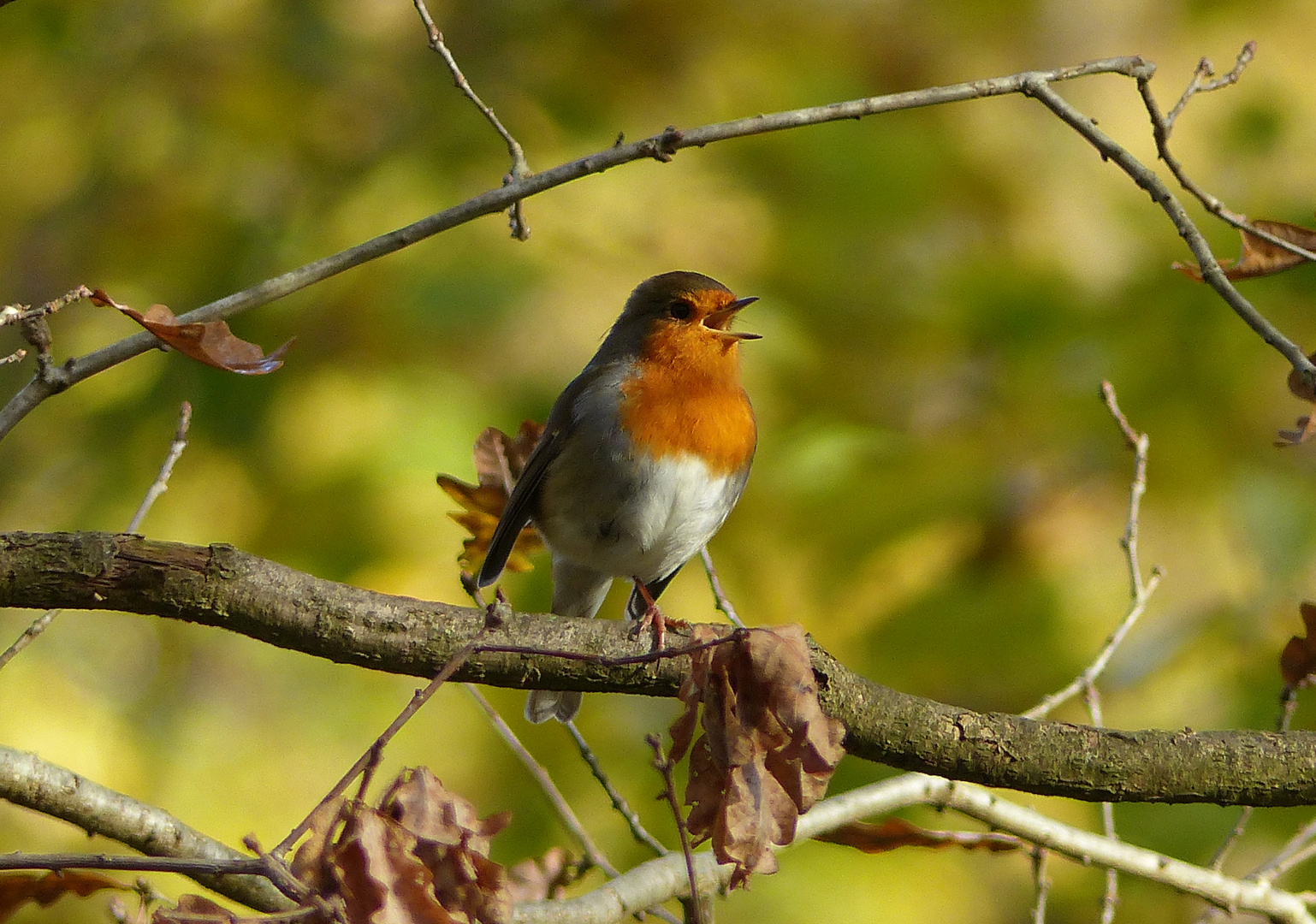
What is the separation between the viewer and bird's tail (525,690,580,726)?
136 inches

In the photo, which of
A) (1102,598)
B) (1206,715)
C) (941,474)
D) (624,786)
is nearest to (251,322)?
(624,786)

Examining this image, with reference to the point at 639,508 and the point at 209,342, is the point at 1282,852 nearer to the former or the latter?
the point at 639,508

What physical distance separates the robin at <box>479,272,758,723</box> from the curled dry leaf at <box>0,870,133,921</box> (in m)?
1.23

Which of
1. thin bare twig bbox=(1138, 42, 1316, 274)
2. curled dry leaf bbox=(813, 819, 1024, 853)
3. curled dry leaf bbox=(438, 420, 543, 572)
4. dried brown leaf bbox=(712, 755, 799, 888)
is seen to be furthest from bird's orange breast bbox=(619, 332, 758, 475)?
dried brown leaf bbox=(712, 755, 799, 888)

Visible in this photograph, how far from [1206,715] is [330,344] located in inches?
122

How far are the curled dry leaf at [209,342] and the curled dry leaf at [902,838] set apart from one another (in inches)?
58.7

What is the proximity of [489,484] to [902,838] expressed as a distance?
1.19 metres

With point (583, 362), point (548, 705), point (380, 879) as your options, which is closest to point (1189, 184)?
point (380, 879)

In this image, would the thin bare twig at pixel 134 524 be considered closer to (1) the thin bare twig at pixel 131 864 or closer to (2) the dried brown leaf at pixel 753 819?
(1) the thin bare twig at pixel 131 864

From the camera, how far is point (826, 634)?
13.9 feet

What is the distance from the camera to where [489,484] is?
2.90 meters

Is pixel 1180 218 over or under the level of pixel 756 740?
over

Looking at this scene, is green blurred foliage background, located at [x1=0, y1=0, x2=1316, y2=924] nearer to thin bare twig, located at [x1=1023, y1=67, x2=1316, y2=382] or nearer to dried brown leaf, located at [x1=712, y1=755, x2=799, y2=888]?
thin bare twig, located at [x1=1023, y1=67, x2=1316, y2=382]

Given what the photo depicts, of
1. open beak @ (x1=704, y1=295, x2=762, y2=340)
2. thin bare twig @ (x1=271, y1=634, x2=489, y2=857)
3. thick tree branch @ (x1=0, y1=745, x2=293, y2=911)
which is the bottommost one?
thin bare twig @ (x1=271, y1=634, x2=489, y2=857)
